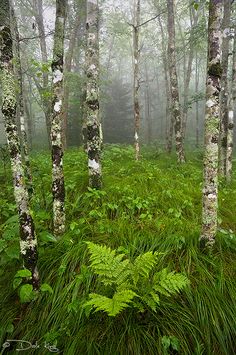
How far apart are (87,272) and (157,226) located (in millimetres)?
1802

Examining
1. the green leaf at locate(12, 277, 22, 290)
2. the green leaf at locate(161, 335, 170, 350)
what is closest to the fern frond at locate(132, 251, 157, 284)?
the green leaf at locate(161, 335, 170, 350)

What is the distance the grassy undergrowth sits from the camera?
3359 mm

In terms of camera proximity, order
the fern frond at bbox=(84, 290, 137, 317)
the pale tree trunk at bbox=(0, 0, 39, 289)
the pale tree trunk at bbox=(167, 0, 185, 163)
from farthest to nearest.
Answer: the pale tree trunk at bbox=(167, 0, 185, 163) < the pale tree trunk at bbox=(0, 0, 39, 289) < the fern frond at bbox=(84, 290, 137, 317)

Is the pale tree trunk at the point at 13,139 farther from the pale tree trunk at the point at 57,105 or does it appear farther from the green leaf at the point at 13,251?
the pale tree trunk at the point at 57,105

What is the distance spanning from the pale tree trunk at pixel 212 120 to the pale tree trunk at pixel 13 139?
2751 mm

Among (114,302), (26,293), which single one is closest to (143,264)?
(114,302)

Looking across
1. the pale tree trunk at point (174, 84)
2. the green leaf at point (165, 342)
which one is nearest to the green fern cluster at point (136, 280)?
the green leaf at point (165, 342)

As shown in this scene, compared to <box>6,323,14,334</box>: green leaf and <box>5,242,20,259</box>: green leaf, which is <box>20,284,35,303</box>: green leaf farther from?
<box>5,242,20,259</box>: green leaf

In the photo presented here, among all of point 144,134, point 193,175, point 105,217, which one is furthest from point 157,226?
point 144,134

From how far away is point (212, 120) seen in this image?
4.12 metres

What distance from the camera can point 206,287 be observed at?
3889mm

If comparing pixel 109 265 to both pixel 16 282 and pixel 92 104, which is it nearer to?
pixel 16 282

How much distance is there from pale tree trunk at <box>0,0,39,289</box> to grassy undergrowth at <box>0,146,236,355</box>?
314mm

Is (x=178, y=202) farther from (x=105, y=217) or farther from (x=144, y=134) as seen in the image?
(x=144, y=134)
